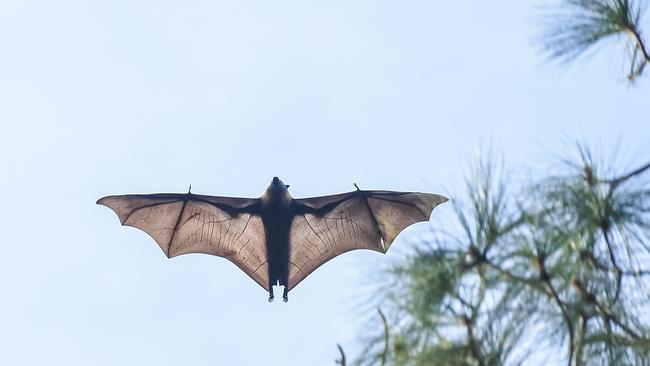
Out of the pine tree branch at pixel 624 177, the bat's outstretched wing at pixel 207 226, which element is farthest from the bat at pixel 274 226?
the pine tree branch at pixel 624 177

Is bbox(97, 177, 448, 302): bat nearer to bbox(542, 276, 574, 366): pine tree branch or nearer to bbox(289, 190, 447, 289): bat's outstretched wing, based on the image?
bbox(289, 190, 447, 289): bat's outstretched wing

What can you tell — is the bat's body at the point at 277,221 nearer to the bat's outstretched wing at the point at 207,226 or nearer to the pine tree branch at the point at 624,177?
the bat's outstretched wing at the point at 207,226

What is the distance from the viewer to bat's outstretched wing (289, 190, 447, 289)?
1425cm

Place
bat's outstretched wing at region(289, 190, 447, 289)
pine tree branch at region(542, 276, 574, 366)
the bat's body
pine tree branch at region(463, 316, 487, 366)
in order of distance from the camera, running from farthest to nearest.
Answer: the bat's body → bat's outstretched wing at region(289, 190, 447, 289) → pine tree branch at region(463, 316, 487, 366) → pine tree branch at region(542, 276, 574, 366)

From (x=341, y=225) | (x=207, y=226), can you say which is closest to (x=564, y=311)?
(x=341, y=225)

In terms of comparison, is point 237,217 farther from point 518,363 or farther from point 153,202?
point 518,363

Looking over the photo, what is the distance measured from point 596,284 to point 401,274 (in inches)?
42.0

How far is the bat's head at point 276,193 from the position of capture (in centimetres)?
1446

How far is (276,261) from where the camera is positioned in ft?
47.2

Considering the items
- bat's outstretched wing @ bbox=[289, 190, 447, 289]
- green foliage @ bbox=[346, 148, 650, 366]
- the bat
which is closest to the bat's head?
the bat

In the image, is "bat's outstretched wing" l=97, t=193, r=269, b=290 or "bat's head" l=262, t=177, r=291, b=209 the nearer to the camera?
"bat's outstretched wing" l=97, t=193, r=269, b=290

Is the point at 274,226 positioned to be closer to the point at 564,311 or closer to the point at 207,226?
the point at 207,226

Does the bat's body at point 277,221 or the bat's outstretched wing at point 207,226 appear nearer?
the bat's outstretched wing at point 207,226

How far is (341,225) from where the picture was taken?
14.6 meters
